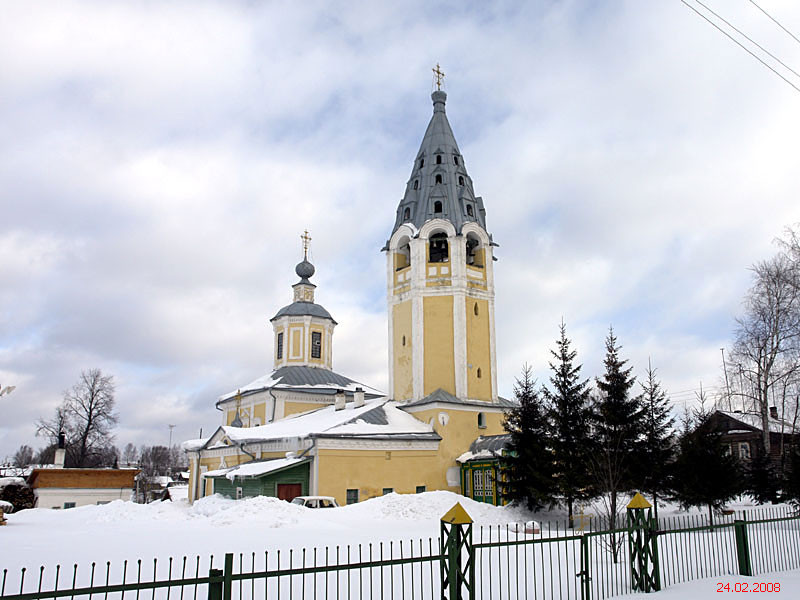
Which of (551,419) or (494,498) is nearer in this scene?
(551,419)

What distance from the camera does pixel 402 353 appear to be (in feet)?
102

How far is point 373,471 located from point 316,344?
60.3 ft

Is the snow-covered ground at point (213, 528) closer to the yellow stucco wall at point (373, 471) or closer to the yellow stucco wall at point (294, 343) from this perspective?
the yellow stucco wall at point (373, 471)

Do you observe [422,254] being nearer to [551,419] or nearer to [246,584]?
[551,419]

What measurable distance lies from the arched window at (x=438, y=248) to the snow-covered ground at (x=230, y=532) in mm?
13141

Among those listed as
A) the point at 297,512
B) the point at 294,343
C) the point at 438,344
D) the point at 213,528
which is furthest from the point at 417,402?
the point at 294,343

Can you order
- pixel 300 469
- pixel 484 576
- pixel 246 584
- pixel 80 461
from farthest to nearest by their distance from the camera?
pixel 80 461, pixel 300 469, pixel 484 576, pixel 246 584

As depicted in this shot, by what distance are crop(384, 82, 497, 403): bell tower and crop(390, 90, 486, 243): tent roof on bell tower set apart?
51 millimetres

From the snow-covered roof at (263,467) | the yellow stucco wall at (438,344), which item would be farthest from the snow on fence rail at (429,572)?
the yellow stucco wall at (438,344)

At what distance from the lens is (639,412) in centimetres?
2058

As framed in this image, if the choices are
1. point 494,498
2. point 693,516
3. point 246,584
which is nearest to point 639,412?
point 693,516

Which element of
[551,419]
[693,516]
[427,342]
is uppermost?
[427,342]

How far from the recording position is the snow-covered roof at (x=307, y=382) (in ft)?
126

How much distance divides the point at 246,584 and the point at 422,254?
76.3ft
